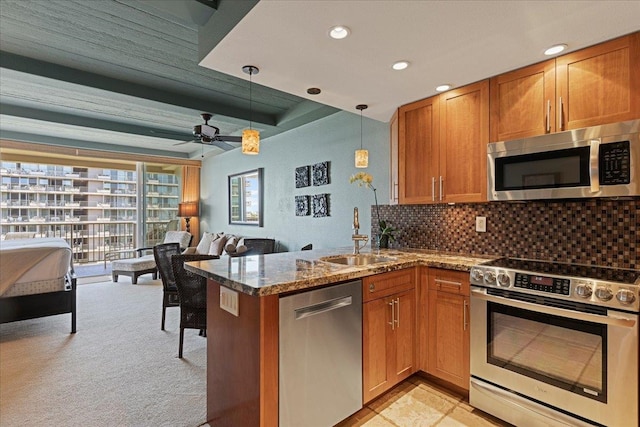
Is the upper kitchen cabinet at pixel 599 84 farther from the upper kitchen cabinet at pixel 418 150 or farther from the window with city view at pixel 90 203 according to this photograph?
the window with city view at pixel 90 203

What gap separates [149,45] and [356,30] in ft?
6.96

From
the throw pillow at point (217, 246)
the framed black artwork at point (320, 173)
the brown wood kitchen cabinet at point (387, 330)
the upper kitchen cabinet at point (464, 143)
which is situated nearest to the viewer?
the brown wood kitchen cabinet at point (387, 330)

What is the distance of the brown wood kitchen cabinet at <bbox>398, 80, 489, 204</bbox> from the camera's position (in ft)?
8.01

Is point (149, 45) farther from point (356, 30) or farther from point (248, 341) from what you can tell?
point (248, 341)

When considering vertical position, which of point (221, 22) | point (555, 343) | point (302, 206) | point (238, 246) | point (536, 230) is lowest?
point (555, 343)

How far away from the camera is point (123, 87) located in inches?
140

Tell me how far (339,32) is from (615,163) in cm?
174

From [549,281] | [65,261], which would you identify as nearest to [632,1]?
[549,281]

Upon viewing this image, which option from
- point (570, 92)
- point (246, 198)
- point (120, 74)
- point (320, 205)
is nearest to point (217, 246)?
point (246, 198)

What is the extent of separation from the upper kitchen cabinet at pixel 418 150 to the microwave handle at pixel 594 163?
1032 mm

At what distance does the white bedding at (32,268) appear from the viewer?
10.3 feet

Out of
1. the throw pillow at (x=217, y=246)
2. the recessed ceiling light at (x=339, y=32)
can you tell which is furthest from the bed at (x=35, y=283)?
the recessed ceiling light at (x=339, y=32)

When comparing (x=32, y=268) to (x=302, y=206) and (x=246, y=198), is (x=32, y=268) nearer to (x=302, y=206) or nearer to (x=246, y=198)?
(x=302, y=206)

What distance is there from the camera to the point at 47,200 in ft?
20.8
